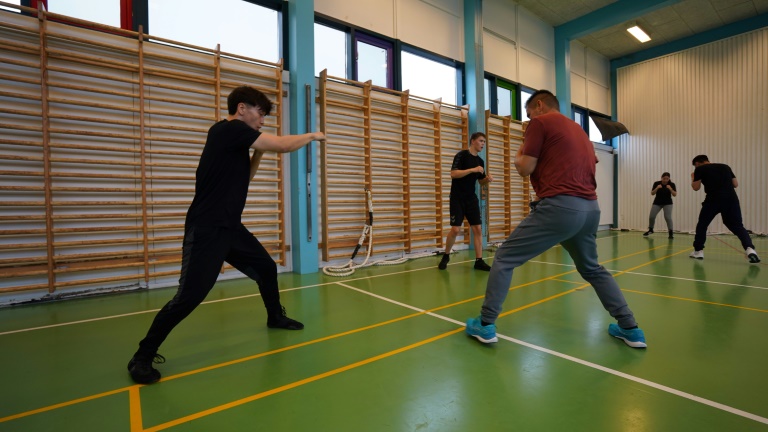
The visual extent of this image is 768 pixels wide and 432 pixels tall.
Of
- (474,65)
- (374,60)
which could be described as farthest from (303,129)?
(474,65)

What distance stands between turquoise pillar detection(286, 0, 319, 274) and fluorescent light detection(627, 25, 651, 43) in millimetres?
8447

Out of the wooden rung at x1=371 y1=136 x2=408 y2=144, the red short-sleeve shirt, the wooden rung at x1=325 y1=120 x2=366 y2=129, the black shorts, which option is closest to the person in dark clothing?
the black shorts

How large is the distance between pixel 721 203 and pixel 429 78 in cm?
495

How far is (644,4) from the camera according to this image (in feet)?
25.1

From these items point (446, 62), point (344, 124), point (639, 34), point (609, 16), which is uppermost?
point (639, 34)

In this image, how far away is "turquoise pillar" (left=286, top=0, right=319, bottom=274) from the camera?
15.7ft

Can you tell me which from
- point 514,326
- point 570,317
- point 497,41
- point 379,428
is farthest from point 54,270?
point 497,41

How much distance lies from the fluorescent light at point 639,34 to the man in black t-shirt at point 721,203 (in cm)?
556

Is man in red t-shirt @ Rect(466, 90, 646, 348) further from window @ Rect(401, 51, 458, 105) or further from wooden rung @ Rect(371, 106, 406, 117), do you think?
window @ Rect(401, 51, 458, 105)

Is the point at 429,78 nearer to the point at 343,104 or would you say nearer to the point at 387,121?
the point at 387,121

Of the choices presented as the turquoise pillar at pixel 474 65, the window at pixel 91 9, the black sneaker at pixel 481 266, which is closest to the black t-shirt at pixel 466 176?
the black sneaker at pixel 481 266

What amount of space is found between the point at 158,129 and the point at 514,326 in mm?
4251

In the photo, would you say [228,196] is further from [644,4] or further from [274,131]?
[644,4]

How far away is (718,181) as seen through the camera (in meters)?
5.09
